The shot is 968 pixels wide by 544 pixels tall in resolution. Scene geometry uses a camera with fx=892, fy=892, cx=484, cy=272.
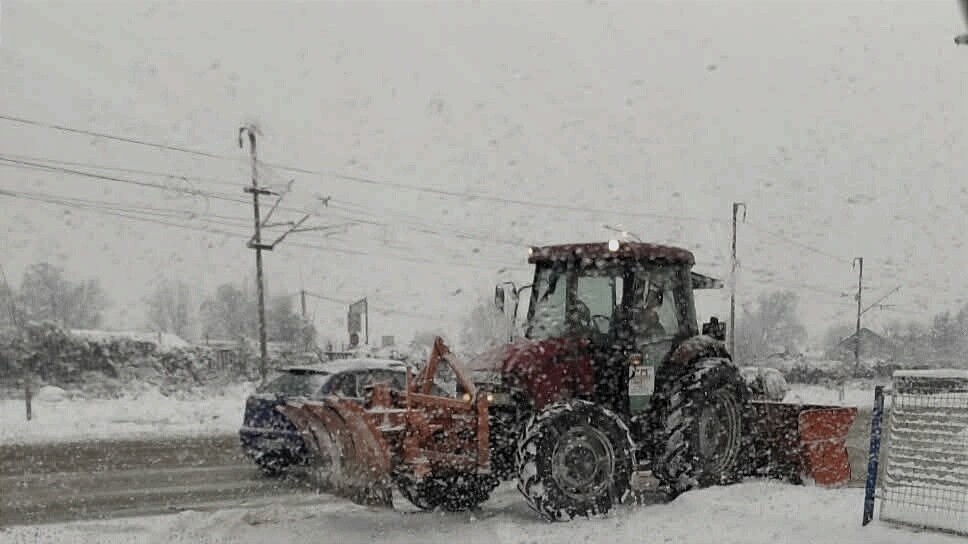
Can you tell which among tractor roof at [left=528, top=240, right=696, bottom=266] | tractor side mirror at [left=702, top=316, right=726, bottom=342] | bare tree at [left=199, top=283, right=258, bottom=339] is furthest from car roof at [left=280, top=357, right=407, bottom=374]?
bare tree at [left=199, top=283, right=258, bottom=339]

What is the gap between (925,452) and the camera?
20.5 ft

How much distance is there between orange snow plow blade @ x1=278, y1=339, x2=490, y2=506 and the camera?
718cm

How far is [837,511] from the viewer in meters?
7.01

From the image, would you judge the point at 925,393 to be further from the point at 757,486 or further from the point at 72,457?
the point at 72,457

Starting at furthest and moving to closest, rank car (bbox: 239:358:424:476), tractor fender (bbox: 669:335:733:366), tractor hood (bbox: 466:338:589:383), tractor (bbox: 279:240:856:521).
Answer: car (bbox: 239:358:424:476)
tractor fender (bbox: 669:335:733:366)
tractor hood (bbox: 466:338:589:383)
tractor (bbox: 279:240:856:521)

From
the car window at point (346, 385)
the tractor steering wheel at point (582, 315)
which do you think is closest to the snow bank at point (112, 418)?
the car window at point (346, 385)

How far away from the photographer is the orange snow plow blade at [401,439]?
283 inches

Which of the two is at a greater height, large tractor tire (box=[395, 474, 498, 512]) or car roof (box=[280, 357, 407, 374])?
car roof (box=[280, 357, 407, 374])

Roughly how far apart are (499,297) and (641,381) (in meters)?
1.70

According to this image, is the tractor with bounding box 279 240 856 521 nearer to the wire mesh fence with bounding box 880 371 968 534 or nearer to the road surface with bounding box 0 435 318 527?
the road surface with bounding box 0 435 318 527

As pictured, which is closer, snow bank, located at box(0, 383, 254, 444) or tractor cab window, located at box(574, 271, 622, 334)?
tractor cab window, located at box(574, 271, 622, 334)

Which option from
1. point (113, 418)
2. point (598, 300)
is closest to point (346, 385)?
point (598, 300)

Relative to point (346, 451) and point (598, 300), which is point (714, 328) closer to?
point (598, 300)

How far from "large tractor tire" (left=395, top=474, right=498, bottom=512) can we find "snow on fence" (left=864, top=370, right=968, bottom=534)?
131 inches
